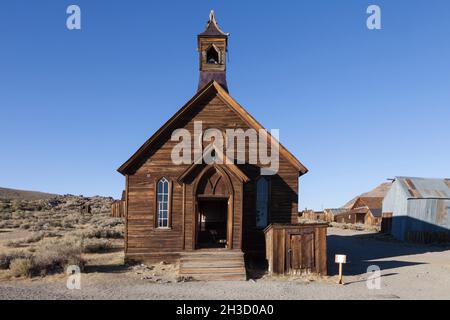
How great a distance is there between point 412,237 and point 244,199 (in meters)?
20.2

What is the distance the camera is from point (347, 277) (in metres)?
14.9

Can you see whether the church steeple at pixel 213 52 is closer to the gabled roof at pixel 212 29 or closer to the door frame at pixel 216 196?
the gabled roof at pixel 212 29

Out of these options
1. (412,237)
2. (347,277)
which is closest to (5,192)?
Answer: (412,237)

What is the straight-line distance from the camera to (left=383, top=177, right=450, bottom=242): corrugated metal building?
31.8m

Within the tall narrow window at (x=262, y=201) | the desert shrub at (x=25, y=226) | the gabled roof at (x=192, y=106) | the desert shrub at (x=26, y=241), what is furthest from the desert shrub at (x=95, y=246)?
the desert shrub at (x=25, y=226)

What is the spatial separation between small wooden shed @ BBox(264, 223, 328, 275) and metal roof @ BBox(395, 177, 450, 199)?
804 inches

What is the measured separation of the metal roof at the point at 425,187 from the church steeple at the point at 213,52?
66.1 feet

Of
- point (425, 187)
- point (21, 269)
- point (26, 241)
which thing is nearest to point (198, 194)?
point (21, 269)

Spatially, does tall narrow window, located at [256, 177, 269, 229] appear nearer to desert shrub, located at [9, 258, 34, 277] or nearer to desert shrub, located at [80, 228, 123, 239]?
desert shrub, located at [9, 258, 34, 277]

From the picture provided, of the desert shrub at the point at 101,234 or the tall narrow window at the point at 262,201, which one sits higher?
the tall narrow window at the point at 262,201

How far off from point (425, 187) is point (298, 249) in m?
23.4

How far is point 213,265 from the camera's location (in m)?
14.9

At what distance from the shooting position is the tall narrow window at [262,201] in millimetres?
17656
